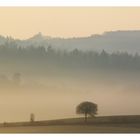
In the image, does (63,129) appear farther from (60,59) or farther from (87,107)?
(60,59)

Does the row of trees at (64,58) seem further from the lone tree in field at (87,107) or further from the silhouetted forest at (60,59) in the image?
the lone tree in field at (87,107)

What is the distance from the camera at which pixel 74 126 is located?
5.07 feet

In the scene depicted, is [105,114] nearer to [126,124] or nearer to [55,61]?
[126,124]

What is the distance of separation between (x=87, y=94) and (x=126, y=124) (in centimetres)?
17

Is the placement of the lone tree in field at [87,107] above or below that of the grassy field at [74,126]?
above

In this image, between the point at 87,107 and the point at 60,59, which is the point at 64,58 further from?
the point at 87,107

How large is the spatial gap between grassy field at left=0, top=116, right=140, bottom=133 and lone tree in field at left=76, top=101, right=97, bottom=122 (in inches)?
1.0

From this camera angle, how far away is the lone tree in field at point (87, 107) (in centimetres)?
154

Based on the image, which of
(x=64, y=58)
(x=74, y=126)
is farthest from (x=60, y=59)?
(x=74, y=126)

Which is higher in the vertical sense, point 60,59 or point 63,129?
point 60,59

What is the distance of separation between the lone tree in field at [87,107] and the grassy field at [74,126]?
3 cm

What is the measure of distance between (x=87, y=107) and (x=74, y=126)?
0.26 feet

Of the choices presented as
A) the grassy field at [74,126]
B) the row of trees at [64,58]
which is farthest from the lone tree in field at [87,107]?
the row of trees at [64,58]
